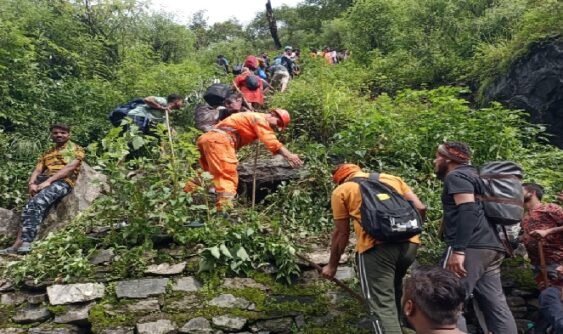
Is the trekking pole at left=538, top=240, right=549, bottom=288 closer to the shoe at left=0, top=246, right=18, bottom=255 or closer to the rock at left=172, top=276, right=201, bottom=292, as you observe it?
the rock at left=172, top=276, right=201, bottom=292

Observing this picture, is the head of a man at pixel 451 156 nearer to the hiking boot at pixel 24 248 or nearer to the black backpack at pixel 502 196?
the black backpack at pixel 502 196

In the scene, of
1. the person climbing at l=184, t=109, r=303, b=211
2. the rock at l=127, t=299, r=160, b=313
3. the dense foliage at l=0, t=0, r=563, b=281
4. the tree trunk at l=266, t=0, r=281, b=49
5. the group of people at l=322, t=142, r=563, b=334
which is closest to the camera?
the group of people at l=322, t=142, r=563, b=334

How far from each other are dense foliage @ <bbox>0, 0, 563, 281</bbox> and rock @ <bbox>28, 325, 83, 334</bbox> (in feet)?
1.72

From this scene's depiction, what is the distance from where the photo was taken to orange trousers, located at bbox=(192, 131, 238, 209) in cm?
611

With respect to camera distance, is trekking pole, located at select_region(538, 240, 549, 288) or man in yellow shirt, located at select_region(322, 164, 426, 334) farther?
trekking pole, located at select_region(538, 240, 549, 288)

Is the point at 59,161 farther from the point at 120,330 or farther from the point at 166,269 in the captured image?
the point at 120,330

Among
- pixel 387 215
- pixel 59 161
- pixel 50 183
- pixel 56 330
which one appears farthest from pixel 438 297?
pixel 59 161

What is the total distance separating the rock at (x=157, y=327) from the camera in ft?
15.5

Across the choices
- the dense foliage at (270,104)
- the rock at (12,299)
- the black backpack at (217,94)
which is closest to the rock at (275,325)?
the dense foliage at (270,104)

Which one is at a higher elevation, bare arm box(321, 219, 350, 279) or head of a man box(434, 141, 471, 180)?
head of a man box(434, 141, 471, 180)

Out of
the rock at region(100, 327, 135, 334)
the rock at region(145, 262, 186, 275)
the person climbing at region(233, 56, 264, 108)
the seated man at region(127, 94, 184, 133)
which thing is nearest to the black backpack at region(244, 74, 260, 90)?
the person climbing at region(233, 56, 264, 108)

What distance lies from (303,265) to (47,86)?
24.0ft

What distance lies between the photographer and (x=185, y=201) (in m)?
5.60

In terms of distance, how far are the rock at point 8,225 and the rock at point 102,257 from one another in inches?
78.5
